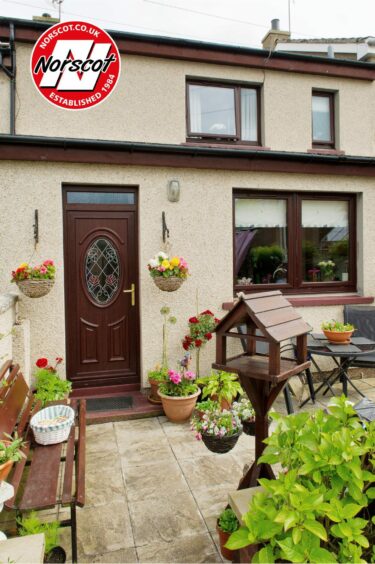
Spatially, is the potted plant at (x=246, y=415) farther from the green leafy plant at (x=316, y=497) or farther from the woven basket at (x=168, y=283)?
the green leafy plant at (x=316, y=497)

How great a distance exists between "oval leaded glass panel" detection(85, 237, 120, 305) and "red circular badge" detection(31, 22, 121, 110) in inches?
74.8

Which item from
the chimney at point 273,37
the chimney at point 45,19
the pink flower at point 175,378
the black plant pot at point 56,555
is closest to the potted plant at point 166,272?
the pink flower at point 175,378

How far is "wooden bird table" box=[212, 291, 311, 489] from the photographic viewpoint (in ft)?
7.68

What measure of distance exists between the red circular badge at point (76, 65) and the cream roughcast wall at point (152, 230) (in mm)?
1011

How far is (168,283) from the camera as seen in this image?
488cm

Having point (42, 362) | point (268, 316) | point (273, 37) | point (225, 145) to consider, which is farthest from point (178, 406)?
point (273, 37)

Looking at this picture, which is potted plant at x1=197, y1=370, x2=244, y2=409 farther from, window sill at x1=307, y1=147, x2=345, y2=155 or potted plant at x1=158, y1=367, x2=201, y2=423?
window sill at x1=307, y1=147, x2=345, y2=155

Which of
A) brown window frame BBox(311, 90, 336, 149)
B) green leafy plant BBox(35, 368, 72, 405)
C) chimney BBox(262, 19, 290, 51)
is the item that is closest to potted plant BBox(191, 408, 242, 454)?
green leafy plant BBox(35, 368, 72, 405)

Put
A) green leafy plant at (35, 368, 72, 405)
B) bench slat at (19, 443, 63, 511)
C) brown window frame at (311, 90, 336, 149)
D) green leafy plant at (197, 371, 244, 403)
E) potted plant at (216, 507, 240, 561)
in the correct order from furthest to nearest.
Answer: brown window frame at (311, 90, 336, 149), green leafy plant at (197, 371, 244, 403), green leafy plant at (35, 368, 72, 405), potted plant at (216, 507, 240, 561), bench slat at (19, 443, 63, 511)

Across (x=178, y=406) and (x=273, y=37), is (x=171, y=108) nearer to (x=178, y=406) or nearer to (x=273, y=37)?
(x=273, y=37)

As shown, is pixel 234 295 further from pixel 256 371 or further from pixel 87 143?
pixel 256 371

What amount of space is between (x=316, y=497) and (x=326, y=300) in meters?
5.02

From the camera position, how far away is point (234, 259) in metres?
5.94

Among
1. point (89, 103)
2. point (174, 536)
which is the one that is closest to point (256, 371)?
point (174, 536)
